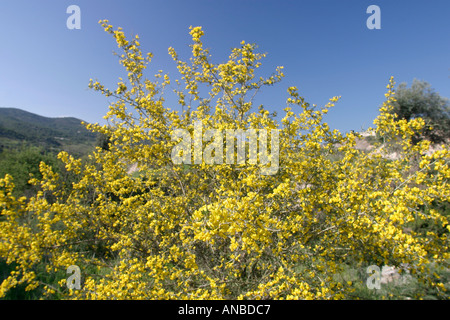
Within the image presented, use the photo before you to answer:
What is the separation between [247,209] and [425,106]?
20975 millimetres

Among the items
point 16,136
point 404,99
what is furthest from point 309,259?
point 16,136

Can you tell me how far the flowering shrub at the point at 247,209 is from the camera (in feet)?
9.20

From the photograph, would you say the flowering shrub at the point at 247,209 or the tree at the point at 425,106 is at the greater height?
the tree at the point at 425,106

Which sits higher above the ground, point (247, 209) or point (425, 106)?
point (425, 106)

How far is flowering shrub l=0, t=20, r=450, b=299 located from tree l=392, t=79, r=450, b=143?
16723 millimetres

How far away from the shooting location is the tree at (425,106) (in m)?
16.4

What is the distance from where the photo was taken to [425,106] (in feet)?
54.5

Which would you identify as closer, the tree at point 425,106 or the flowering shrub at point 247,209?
the flowering shrub at point 247,209

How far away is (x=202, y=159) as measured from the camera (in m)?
3.90

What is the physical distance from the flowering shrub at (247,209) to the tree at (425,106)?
1672 centimetres

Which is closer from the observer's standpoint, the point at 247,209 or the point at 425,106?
the point at 247,209

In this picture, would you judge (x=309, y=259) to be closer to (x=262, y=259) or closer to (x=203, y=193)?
(x=262, y=259)

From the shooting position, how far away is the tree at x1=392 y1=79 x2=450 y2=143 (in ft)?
53.8

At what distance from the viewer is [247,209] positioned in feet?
8.27
